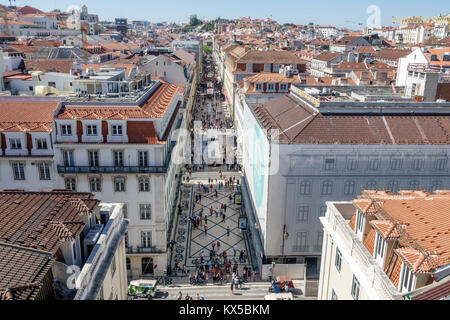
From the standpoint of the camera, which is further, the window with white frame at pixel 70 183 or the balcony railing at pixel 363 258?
the window with white frame at pixel 70 183

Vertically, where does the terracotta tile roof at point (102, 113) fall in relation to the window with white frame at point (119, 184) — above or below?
above

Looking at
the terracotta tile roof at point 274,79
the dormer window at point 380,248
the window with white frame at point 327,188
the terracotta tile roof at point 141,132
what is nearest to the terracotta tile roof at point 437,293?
the dormer window at point 380,248

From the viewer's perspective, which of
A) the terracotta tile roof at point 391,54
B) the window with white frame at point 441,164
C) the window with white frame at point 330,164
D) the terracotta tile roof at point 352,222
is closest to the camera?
the terracotta tile roof at point 352,222

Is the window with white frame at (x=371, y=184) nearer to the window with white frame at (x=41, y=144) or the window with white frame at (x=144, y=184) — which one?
the window with white frame at (x=144, y=184)

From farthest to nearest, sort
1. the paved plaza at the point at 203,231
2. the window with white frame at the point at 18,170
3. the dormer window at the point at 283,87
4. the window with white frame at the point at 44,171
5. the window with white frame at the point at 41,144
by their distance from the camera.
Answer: the dormer window at the point at 283,87 → the paved plaza at the point at 203,231 → the window with white frame at the point at 44,171 → the window with white frame at the point at 18,170 → the window with white frame at the point at 41,144

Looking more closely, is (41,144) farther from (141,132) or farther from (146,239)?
(146,239)

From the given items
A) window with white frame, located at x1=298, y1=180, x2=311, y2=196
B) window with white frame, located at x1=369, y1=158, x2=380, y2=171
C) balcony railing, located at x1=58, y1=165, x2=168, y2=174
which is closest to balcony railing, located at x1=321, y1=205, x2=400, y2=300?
window with white frame, located at x1=298, y1=180, x2=311, y2=196
